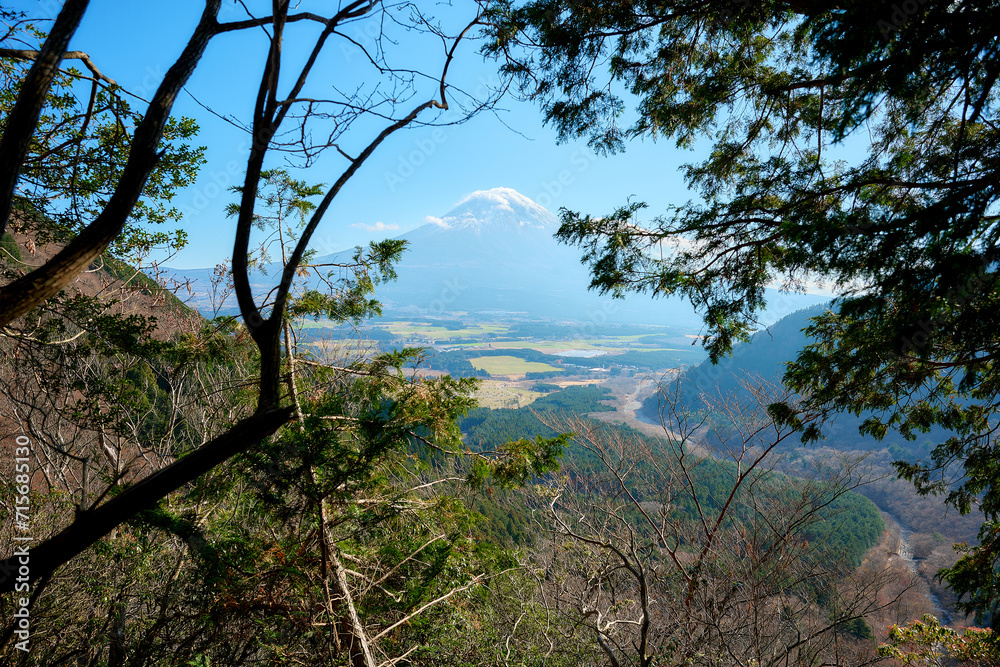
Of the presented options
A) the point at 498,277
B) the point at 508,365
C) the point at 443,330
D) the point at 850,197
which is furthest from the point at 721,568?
the point at 498,277

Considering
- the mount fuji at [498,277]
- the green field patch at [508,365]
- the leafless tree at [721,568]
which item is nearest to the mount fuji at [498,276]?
the mount fuji at [498,277]

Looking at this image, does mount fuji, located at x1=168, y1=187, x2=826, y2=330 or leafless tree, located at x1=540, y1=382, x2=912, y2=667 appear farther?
mount fuji, located at x1=168, y1=187, x2=826, y2=330

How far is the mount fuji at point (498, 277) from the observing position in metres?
108

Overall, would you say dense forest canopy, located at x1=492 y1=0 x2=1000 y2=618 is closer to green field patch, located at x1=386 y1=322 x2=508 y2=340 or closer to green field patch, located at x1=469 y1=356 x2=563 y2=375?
green field patch, located at x1=469 y1=356 x2=563 y2=375

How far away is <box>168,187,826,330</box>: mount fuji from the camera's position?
10844 centimetres

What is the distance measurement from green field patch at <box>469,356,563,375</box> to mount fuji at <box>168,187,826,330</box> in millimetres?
31485

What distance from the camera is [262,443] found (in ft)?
8.61

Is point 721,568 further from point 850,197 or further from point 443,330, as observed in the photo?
point 443,330

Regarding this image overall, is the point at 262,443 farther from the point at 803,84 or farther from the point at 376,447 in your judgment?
the point at 803,84

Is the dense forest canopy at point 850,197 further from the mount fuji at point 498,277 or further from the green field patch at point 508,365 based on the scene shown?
the mount fuji at point 498,277

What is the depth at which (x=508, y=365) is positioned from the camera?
2208 inches

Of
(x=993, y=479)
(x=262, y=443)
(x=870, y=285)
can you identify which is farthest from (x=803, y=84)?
(x=262, y=443)

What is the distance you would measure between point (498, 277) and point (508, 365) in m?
83.4

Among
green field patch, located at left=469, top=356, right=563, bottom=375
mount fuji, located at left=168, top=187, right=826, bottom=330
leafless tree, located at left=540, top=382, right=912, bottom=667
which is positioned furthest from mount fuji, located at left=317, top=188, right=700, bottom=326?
leafless tree, located at left=540, top=382, right=912, bottom=667
